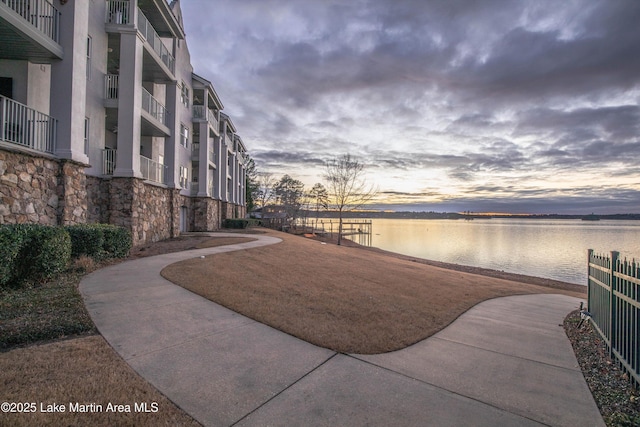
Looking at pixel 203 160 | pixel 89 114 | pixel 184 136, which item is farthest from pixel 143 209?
pixel 203 160

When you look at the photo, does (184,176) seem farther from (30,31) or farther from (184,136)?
(30,31)

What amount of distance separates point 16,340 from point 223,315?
2.69m

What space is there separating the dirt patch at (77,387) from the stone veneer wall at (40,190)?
22.9 feet

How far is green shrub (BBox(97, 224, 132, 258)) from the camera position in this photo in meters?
10.2

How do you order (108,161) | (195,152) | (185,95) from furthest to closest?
(195,152)
(185,95)
(108,161)

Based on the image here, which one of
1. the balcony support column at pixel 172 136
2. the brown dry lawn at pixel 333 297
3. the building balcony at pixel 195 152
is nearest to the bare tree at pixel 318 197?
the building balcony at pixel 195 152

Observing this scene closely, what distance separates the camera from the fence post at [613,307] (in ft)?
16.3

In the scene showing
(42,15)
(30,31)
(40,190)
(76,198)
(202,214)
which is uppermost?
(42,15)

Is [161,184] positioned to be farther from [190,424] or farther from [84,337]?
[190,424]

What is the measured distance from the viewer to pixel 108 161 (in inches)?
570

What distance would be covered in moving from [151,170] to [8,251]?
38.1 feet

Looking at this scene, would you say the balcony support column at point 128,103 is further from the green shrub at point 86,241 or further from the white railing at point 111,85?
the green shrub at point 86,241

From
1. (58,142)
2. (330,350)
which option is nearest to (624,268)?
(330,350)

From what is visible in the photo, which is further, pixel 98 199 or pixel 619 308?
pixel 98 199
